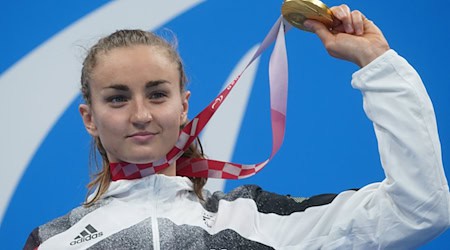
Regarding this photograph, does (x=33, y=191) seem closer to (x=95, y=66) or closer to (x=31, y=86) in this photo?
(x=31, y=86)

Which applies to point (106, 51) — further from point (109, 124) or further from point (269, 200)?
point (269, 200)

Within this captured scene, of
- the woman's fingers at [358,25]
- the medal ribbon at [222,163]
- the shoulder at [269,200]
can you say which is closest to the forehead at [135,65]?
the medal ribbon at [222,163]

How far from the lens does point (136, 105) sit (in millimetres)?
1508

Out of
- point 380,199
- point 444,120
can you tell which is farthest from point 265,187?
point 380,199

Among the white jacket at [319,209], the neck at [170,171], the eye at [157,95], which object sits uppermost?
the eye at [157,95]

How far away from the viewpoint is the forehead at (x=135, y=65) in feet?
5.03

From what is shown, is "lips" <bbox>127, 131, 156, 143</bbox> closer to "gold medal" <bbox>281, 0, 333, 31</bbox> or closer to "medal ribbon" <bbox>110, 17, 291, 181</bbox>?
"medal ribbon" <bbox>110, 17, 291, 181</bbox>

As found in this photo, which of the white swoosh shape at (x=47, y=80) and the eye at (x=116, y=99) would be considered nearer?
the eye at (x=116, y=99)

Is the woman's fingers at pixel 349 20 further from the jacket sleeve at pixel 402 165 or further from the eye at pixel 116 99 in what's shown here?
the eye at pixel 116 99

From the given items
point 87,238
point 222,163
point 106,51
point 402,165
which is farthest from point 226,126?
point 402,165

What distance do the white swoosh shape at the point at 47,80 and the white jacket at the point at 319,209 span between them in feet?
1.72

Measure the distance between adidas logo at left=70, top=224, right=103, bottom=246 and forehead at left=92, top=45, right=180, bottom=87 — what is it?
0.26 m

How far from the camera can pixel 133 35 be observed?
163 centimetres

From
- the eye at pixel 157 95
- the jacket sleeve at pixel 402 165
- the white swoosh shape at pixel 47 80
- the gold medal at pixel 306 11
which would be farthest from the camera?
the white swoosh shape at pixel 47 80
